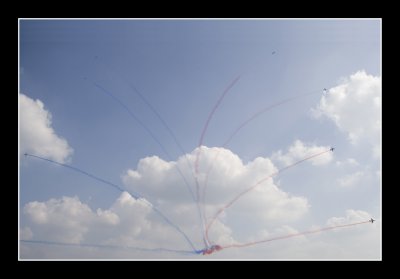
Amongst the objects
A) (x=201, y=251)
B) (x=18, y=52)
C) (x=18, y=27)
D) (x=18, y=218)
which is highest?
(x=18, y=27)

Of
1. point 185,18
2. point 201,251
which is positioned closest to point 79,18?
point 185,18

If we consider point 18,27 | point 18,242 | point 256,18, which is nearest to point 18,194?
point 18,242

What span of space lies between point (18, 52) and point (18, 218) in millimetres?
14728

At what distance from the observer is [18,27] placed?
32.3 meters

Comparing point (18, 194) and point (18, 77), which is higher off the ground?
point (18, 77)

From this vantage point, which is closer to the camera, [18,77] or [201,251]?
[18,77]

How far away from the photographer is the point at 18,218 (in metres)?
31.2

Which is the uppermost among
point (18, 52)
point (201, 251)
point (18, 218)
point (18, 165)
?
point (18, 52)

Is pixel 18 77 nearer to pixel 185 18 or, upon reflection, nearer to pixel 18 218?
pixel 18 218

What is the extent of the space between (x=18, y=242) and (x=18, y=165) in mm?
6626

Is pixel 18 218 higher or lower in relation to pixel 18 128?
lower

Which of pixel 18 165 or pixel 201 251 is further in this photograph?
pixel 201 251

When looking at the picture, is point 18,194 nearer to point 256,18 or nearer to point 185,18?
point 185,18

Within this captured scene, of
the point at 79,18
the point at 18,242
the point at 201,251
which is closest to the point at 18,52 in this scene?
the point at 79,18
